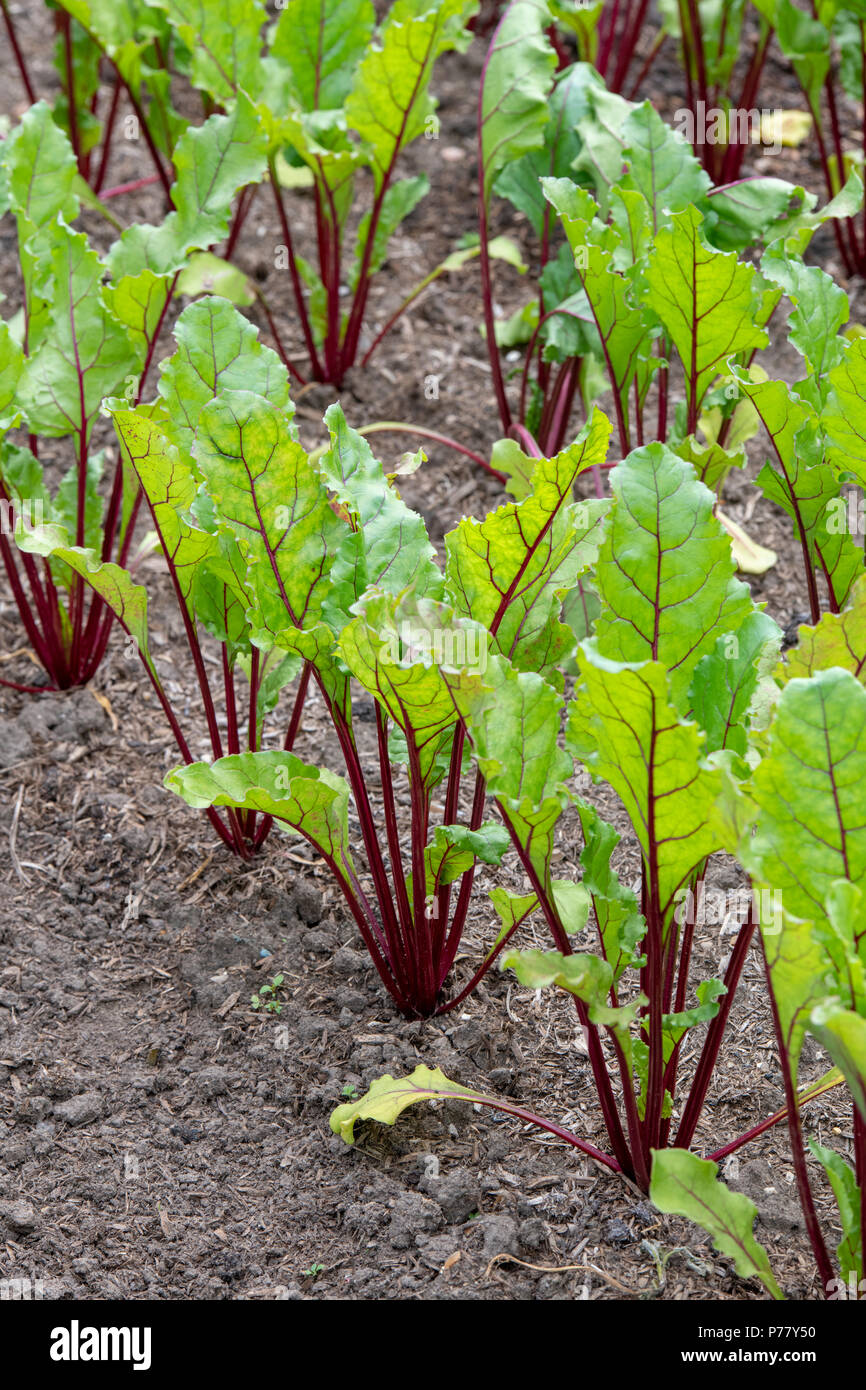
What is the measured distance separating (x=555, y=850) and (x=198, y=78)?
1.83m

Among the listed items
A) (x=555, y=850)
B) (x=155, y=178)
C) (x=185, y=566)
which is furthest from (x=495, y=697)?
(x=155, y=178)

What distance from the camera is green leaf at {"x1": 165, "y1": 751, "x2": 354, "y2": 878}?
168cm

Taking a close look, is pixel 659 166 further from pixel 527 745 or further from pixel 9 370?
pixel 527 745

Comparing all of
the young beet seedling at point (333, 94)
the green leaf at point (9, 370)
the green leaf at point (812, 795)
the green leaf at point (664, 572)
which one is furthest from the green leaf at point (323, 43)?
the green leaf at point (812, 795)

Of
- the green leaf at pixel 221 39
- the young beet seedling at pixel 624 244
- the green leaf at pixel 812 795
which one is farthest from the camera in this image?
the green leaf at pixel 221 39

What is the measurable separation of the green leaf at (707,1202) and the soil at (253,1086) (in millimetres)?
209

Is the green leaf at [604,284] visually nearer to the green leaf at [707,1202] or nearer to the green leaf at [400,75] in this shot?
the green leaf at [400,75]

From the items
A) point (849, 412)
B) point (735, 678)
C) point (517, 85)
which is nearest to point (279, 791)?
point (735, 678)

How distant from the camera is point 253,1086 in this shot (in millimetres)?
1901

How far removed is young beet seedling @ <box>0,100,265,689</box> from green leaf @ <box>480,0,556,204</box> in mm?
517

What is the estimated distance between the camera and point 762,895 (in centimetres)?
133

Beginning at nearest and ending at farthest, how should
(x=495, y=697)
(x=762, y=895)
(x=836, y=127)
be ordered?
1. (x=762, y=895)
2. (x=495, y=697)
3. (x=836, y=127)

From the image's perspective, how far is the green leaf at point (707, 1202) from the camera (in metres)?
1.39
